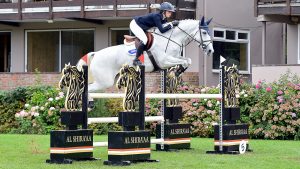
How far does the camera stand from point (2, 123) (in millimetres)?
Answer: 27984

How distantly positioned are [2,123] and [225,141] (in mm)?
11508

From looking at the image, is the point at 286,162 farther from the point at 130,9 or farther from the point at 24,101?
the point at 130,9

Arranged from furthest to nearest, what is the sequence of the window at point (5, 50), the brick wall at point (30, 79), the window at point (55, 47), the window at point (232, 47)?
the window at point (5, 50) < the window at point (55, 47) < the window at point (232, 47) < the brick wall at point (30, 79)

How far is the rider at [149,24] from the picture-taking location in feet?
57.3

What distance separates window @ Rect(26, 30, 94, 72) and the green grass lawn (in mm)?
14349

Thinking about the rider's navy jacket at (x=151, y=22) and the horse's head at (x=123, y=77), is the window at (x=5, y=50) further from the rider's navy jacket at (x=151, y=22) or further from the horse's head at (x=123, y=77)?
the horse's head at (x=123, y=77)

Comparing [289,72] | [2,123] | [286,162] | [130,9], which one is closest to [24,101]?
[2,123]

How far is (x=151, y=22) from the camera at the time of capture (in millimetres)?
17750

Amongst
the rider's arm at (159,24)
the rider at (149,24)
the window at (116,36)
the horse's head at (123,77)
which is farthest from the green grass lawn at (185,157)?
the window at (116,36)

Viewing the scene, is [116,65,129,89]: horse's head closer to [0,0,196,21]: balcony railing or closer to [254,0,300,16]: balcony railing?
[0,0,196,21]: balcony railing

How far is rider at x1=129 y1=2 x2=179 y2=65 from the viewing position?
17.5 meters

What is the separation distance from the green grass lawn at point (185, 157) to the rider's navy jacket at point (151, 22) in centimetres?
273

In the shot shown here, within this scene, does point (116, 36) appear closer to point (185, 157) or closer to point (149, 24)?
point (149, 24)

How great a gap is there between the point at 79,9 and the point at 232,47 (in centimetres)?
648
